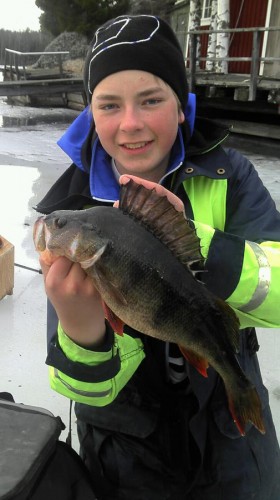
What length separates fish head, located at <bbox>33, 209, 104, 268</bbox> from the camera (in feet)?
3.96

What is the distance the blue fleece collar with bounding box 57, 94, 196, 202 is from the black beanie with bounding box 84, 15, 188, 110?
15cm

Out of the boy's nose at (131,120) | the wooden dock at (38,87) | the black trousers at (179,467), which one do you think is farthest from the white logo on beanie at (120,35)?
the wooden dock at (38,87)

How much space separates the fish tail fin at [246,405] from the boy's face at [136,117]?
0.85 meters

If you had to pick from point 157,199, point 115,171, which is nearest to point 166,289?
point 157,199

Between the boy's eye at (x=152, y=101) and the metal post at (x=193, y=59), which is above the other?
the boy's eye at (x=152, y=101)

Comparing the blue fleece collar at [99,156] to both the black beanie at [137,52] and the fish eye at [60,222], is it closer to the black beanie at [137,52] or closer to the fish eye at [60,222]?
the black beanie at [137,52]

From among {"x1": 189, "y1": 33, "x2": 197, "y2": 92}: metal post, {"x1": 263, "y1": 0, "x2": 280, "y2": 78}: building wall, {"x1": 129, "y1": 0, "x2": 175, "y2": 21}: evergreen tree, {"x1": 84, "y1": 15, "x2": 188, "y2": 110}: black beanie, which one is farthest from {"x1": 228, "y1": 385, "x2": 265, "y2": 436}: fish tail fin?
{"x1": 129, "y1": 0, "x2": 175, "y2": 21}: evergreen tree

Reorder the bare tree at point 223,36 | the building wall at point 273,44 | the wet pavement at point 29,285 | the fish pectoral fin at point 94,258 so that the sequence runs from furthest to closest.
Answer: the bare tree at point 223,36 < the building wall at point 273,44 < the wet pavement at point 29,285 < the fish pectoral fin at point 94,258

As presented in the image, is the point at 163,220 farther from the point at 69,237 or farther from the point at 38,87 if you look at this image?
the point at 38,87

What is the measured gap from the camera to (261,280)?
150 centimetres

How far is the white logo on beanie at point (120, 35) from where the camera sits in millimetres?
1843

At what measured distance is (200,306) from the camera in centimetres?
126

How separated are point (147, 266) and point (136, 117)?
2.36ft

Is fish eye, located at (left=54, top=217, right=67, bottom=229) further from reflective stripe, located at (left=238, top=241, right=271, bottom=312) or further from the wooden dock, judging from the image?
the wooden dock
